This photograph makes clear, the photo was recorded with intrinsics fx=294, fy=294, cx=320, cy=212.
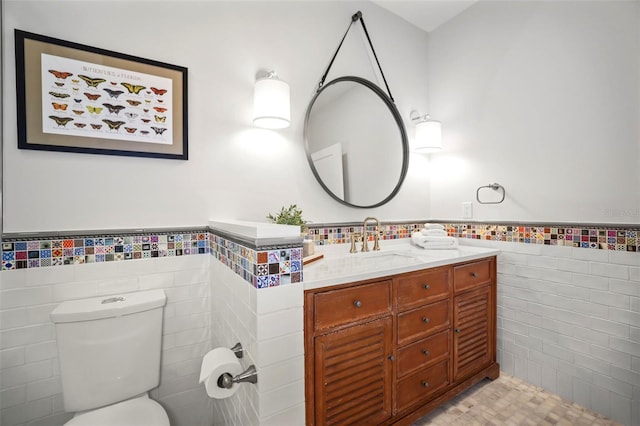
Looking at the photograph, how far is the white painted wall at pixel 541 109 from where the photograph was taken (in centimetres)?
156

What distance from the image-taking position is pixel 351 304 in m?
1.29

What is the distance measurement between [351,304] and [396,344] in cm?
37

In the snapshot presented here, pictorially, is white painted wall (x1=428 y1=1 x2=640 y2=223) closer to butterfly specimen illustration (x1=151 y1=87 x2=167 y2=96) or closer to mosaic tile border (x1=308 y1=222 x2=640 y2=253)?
mosaic tile border (x1=308 y1=222 x2=640 y2=253)

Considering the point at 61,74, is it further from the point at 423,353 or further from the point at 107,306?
the point at 423,353

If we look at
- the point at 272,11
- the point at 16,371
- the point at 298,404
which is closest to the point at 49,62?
the point at 272,11

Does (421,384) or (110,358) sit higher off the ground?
(110,358)

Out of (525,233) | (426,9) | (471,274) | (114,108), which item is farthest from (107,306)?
(426,9)

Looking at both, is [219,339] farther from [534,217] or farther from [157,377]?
[534,217]

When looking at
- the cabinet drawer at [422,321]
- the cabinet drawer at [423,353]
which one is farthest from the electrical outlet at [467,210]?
the cabinet drawer at [423,353]

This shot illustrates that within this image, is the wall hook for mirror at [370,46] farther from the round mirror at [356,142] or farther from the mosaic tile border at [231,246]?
the mosaic tile border at [231,246]

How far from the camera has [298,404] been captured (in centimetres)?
112

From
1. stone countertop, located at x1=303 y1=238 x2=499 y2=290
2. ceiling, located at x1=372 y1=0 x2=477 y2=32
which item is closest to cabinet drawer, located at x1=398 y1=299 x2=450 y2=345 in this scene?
stone countertop, located at x1=303 y1=238 x2=499 y2=290

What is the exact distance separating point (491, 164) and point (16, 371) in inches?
112

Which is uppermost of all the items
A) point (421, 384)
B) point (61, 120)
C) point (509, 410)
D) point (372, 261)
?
point (61, 120)
